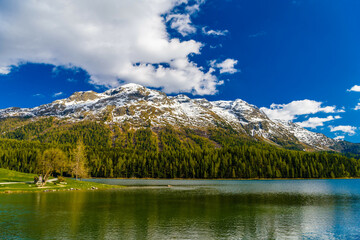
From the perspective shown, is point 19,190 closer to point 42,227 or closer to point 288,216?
point 42,227

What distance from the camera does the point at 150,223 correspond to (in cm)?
3672

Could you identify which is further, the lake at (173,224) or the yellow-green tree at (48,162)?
the yellow-green tree at (48,162)

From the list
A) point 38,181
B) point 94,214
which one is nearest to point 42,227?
point 94,214

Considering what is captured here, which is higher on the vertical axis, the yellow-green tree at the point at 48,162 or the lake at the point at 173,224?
the yellow-green tree at the point at 48,162

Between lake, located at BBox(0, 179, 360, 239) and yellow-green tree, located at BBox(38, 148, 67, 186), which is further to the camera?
yellow-green tree, located at BBox(38, 148, 67, 186)

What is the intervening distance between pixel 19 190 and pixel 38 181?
14313 millimetres

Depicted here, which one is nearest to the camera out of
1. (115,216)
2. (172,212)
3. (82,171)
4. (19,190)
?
(115,216)

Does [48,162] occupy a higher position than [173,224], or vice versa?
[48,162]

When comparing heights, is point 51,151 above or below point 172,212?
above

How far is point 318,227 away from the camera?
36.6 m

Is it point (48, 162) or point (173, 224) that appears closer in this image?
point (173, 224)

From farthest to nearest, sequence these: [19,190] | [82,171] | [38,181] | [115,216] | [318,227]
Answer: [82,171] → [38,181] → [19,190] → [115,216] → [318,227]

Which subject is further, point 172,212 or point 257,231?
point 172,212

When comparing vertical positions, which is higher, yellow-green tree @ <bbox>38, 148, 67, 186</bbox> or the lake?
yellow-green tree @ <bbox>38, 148, 67, 186</bbox>
